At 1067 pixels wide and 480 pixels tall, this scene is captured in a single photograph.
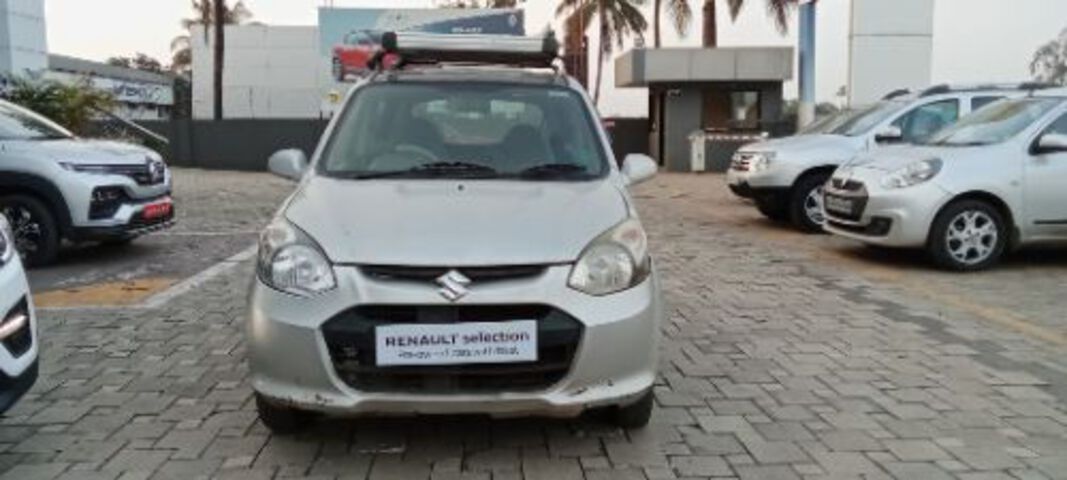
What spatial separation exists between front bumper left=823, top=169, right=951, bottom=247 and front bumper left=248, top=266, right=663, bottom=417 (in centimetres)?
542

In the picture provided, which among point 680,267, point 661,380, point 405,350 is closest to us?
point 405,350

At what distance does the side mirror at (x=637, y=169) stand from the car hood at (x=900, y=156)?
4.00m

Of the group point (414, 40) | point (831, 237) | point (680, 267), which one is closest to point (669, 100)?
point (831, 237)

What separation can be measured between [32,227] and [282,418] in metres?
5.72

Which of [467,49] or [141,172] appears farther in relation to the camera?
[141,172]

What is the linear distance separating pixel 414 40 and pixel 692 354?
101 inches

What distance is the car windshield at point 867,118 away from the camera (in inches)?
473

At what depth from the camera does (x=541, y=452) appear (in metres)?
4.29

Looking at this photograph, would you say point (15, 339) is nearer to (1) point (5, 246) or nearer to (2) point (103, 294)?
(1) point (5, 246)

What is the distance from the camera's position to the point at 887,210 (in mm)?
8766

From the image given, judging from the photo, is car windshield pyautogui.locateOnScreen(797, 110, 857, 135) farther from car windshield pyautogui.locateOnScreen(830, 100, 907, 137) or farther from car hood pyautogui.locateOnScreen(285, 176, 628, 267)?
car hood pyautogui.locateOnScreen(285, 176, 628, 267)

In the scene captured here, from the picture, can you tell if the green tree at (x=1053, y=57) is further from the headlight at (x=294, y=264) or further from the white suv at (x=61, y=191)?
the headlight at (x=294, y=264)

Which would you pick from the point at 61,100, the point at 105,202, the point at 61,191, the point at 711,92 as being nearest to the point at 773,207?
the point at 105,202

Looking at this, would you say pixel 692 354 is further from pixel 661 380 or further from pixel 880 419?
pixel 880 419
